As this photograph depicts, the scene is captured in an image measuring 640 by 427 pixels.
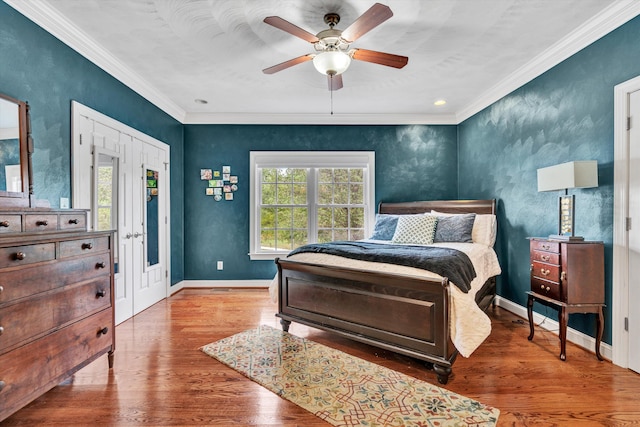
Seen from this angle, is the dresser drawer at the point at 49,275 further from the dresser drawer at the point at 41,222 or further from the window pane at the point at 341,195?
the window pane at the point at 341,195

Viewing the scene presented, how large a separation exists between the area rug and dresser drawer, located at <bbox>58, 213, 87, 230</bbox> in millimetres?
1342

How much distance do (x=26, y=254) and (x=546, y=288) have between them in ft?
11.6

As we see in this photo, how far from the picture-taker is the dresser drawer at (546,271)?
241 centimetres

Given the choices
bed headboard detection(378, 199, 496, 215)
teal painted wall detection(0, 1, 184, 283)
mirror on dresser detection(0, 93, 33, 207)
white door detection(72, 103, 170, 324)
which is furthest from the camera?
bed headboard detection(378, 199, 496, 215)

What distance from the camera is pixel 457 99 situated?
403 centimetres

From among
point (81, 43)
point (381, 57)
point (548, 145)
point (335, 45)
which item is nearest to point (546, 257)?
point (548, 145)

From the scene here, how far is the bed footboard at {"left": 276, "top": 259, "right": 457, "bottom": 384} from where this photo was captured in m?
2.06

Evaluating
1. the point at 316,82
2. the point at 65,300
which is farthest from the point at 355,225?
the point at 65,300

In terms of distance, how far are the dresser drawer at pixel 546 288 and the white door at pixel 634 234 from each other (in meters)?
0.43

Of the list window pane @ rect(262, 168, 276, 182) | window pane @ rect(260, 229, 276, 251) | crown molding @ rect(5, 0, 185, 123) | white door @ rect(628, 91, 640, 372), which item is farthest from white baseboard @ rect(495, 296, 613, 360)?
crown molding @ rect(5, 0, 185, 123)

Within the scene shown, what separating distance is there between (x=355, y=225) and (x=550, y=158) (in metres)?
2.58

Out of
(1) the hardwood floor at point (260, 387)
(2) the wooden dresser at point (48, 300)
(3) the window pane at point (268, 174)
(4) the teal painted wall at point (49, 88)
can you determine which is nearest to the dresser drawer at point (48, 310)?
(2) the wooden dresser at point (48, 300)

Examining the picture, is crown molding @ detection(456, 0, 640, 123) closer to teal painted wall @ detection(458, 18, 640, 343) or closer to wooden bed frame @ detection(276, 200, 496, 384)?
teal painted wall @ detection(458, 18, 640, 343)

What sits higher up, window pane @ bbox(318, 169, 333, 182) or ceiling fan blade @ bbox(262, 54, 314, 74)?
ceiling fan blade @ bbox(262, 54, 314, 74)
